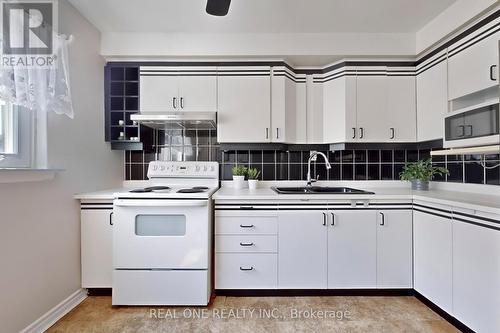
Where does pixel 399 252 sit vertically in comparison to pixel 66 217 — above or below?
below

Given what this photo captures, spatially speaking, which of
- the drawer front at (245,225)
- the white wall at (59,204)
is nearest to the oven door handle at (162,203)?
the drawer front at (245,225)

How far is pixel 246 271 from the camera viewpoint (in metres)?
2.12

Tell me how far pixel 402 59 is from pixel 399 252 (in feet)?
5.96

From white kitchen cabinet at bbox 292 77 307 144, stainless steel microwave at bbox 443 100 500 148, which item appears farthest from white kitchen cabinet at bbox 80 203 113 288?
stainless steel microwave at bbox 443 100 500 148

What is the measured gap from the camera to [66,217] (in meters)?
1.98

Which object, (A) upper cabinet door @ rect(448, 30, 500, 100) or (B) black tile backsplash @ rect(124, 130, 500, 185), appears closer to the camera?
(A) upper cabinet door @ rect(448, 30, 500, 100)

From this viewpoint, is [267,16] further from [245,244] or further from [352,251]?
[352,251]

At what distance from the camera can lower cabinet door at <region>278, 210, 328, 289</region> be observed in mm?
2121

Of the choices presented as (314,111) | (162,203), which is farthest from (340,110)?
(162,203)

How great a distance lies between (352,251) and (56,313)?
7.53ft

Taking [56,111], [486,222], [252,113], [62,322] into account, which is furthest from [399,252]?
[56,111]

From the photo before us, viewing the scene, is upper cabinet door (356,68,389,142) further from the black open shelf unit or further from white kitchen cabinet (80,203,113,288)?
white kitchen cabinet (80,203,113,288)

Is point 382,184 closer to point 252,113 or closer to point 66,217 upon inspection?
point 252,113

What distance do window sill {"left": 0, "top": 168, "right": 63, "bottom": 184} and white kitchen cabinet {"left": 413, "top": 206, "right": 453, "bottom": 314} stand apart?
275cm
